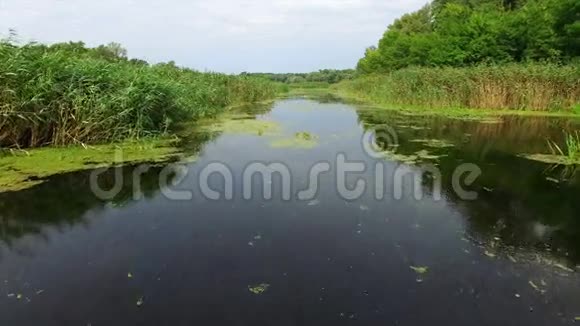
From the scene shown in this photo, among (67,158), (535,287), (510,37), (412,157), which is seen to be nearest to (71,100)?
(67,158)

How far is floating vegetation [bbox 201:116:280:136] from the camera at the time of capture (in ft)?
43.0

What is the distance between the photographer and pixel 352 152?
1012 cm

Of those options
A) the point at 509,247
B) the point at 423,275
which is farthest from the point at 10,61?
the point at 509,247

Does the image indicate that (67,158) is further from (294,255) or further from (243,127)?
(243,127)

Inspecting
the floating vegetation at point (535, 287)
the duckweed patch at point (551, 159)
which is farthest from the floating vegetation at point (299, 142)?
the floating vegetation at point (535, 287)

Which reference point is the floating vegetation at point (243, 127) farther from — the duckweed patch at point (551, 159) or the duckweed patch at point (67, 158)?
the duckweed patch at point (551, 159)

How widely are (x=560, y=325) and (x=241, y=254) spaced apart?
113 inches

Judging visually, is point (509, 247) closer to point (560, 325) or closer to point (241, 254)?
point (560, 325)

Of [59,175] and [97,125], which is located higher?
[97,125]

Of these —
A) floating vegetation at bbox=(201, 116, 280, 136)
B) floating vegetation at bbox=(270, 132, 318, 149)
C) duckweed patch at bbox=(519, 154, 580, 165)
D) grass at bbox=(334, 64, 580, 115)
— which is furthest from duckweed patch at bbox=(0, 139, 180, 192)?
grass at bbox=(334, 64, 580, 115)

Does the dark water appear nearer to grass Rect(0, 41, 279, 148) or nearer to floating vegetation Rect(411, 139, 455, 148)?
grass Rect(0, 41, 279, 148)

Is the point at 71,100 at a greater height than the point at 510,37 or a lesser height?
lesser

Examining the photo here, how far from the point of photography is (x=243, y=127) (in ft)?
46.1

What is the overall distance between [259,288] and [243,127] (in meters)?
10.6
